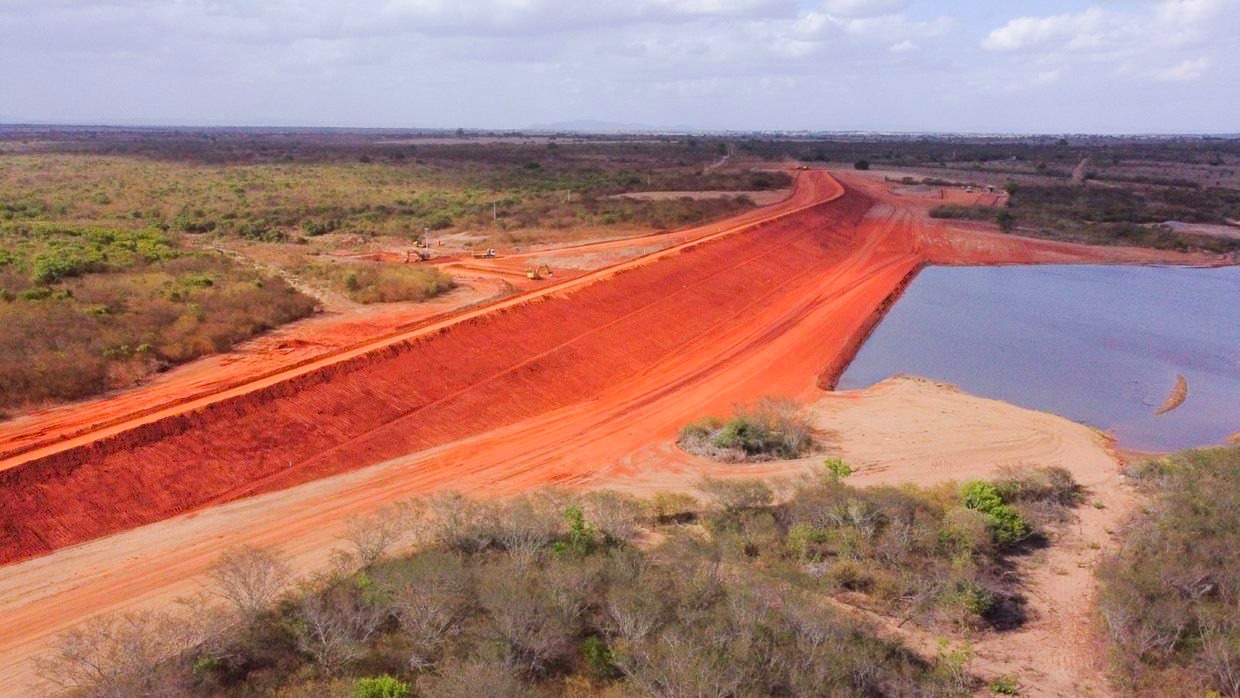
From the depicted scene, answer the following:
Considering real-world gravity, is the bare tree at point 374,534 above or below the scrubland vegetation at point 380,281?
below

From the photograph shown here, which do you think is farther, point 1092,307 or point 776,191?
point 776,191

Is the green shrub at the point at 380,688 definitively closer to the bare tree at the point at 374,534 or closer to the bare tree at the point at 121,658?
the bare tree at the point at 121,658

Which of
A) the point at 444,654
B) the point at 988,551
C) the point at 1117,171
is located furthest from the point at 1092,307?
the point at 1117,171

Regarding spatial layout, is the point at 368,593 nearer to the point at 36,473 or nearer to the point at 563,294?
the point at 36,473

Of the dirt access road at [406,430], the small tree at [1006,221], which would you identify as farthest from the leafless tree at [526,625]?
the small tree at [1006,221]

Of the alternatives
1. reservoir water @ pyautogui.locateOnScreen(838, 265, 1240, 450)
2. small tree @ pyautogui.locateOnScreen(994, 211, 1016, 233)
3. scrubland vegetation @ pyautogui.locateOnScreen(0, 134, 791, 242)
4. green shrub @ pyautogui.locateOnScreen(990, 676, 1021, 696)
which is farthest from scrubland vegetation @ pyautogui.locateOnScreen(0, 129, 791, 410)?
small tree @ pyautogui.locateOnScreen(994, 211, 1016, 233)

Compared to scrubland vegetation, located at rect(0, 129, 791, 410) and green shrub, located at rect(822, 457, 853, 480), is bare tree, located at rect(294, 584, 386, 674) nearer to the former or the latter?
green shrub, located at rect(822, 457, 853, 480)

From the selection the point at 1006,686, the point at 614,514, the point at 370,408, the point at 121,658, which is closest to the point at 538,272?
the point at 370,408
